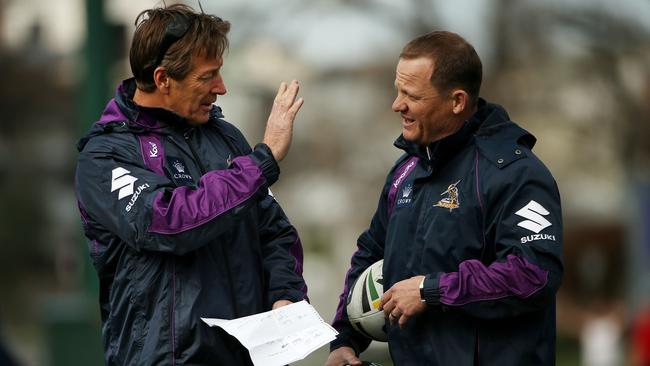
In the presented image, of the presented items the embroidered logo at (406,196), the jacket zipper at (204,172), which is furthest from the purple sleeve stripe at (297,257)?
the embroidered logo at (406,196)

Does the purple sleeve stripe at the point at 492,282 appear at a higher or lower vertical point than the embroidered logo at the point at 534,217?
lower

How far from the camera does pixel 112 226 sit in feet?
15.9

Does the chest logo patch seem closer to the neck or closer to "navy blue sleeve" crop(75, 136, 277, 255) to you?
"navy blue sleeve" crop(75, 136, 277, 255)

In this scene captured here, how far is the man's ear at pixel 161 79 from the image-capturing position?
4953 mm

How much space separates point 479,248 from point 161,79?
128 cm

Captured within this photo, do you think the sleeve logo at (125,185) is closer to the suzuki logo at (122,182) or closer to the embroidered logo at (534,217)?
the suzuki logo at (122,182)

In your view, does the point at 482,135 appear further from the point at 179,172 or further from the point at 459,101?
the point at 179,172

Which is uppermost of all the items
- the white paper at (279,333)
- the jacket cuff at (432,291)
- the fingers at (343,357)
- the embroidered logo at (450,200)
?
the embroidered logo at (450,200)

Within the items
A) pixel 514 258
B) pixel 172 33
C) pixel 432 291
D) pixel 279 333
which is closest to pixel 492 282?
pixel 514 258

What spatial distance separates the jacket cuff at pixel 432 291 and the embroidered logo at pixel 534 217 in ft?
1.15

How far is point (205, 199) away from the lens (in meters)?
4.75

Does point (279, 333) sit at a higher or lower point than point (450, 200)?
lower

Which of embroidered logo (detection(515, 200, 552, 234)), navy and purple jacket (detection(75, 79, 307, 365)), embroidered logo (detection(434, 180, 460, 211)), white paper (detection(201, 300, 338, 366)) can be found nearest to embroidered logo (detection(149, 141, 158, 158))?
navy and purple jacket (detection(75, 79, 307, 365))

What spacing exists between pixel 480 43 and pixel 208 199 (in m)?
9.34
